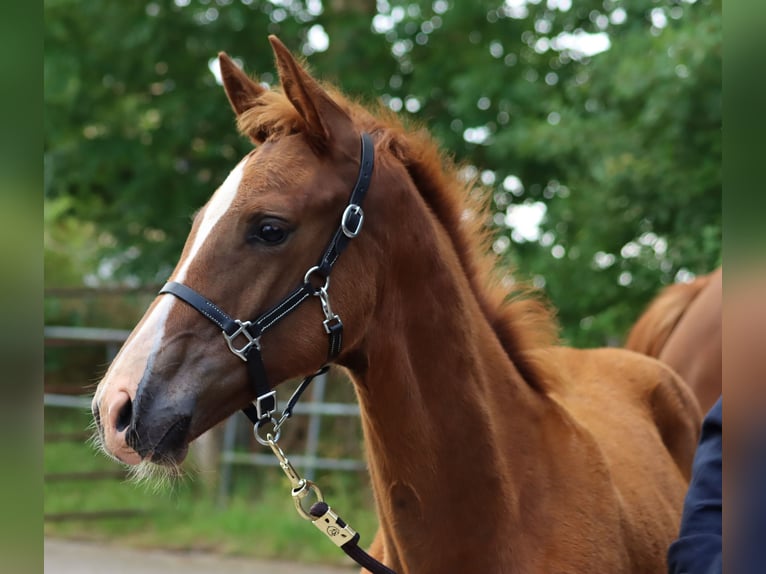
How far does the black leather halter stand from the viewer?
212 cm

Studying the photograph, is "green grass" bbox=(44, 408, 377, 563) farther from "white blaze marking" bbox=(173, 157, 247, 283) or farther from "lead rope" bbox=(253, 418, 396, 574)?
"white blaze marking" bbox=(173, 157, 247, 283)

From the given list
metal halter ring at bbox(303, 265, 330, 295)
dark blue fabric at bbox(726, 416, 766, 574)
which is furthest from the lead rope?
dark blue fabric at bbox(726, 416, 766, 574)

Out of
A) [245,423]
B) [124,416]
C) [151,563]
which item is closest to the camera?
[124,416]

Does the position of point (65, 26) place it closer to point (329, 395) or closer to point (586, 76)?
point (329, 395)

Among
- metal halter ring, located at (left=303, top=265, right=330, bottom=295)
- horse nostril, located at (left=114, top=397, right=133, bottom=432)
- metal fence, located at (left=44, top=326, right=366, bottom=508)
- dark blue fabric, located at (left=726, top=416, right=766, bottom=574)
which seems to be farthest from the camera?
metal fence, located at (left=44, top=326, right=366, bottom=508)

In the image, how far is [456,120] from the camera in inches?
309

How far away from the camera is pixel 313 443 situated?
7863 mm

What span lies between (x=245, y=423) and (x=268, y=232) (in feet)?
21.9

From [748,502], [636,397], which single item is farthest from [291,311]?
[636,397]

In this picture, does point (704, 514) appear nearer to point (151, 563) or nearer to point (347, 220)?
point (347, 220)

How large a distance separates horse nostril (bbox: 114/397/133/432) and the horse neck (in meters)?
0.64

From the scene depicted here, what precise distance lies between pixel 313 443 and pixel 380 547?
5097 millimetres

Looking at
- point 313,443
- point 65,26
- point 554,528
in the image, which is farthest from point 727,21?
point 65,26

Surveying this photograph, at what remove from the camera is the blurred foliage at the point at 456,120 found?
6.55 metres
